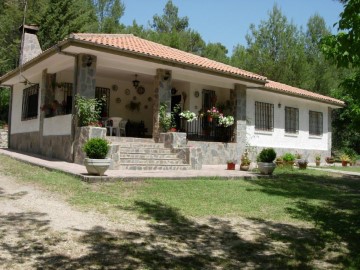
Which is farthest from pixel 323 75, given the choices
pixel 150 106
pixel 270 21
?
pixel 150 106

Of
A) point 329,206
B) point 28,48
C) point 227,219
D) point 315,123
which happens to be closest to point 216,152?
point 329,206

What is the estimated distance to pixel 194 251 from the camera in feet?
14.7

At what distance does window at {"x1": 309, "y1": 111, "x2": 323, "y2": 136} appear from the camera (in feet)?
69.2

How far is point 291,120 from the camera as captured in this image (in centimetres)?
1992

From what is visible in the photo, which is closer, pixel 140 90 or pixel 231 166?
pixel 231 166

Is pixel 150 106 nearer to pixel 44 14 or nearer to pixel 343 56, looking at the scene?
pixel 343 56

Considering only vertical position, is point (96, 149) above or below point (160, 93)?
below

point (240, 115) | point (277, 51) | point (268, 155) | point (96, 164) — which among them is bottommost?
point (96, 164)

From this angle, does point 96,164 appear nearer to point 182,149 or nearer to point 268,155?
point 182,149

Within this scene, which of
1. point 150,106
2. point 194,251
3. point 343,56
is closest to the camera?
point 194,251

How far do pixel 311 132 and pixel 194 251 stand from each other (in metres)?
18.0

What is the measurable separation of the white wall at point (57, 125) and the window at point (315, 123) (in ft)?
44.4

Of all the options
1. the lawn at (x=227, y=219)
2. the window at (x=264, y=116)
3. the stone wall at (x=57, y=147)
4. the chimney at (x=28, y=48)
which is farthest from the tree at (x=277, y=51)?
the lawn at (x=227, y=219)

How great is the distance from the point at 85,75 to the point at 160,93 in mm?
2846
